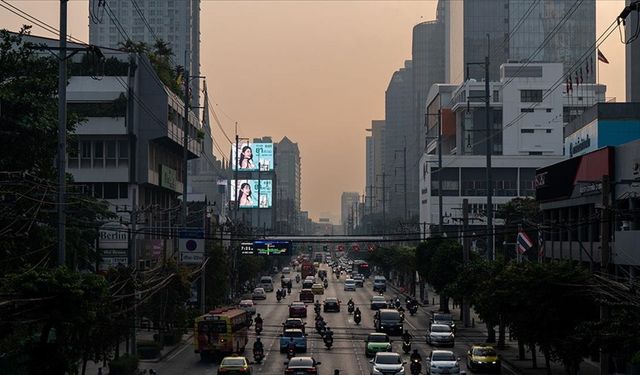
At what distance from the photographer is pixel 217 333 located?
5669cm

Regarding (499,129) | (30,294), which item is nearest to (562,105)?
(499,129)

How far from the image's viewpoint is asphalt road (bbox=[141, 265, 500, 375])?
5503cm

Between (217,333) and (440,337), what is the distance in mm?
15418

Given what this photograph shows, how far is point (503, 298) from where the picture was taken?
48.9 m

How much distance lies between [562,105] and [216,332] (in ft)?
426

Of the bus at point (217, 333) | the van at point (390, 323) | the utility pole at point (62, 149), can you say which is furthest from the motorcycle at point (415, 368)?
the van at point (390, 323)

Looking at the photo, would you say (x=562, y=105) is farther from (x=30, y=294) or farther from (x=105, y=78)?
(x=30, y=294)

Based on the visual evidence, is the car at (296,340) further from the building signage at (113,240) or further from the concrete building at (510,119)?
the concrete building at (510,119)

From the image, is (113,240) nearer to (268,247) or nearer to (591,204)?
(268,247)

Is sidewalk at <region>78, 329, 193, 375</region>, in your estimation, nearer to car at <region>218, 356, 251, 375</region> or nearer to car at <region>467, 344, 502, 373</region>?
car at <region>218, 356, 251, 375</region>

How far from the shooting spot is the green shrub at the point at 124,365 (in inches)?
1900

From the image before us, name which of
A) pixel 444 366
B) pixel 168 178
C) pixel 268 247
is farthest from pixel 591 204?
pixel 168 178

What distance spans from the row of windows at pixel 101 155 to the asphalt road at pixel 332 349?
18.0m

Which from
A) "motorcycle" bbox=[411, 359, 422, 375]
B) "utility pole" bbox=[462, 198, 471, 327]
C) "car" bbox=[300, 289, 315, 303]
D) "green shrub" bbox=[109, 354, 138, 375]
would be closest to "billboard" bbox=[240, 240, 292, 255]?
"car" bbox=[300, 289, 315, 303]
